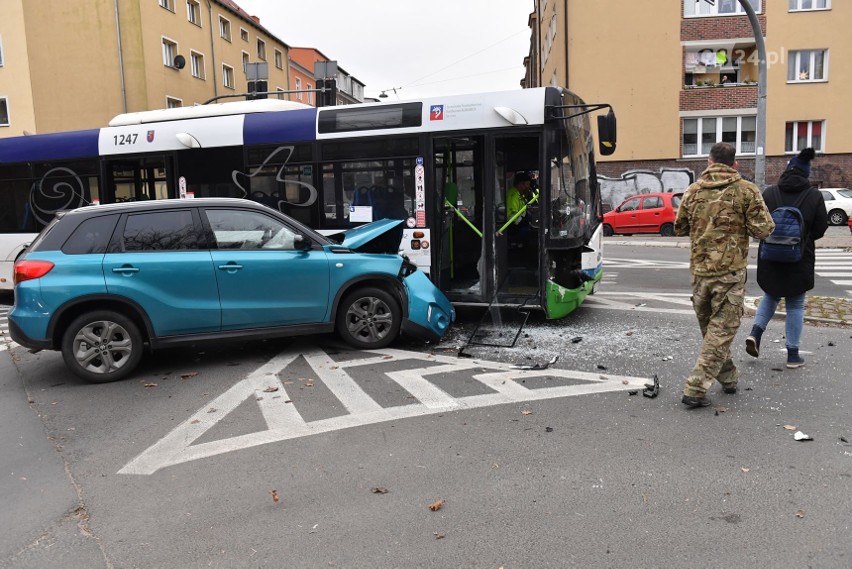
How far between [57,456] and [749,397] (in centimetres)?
510

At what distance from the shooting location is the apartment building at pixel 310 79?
5371 cm

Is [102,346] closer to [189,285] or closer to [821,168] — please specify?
[189,285]

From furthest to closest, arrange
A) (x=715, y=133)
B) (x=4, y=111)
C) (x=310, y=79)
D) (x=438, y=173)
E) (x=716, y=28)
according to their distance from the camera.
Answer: (x=310, y=79), (x=4, y=111), (x=715, y=133), (x=716, y=28), (x=438, y=173)

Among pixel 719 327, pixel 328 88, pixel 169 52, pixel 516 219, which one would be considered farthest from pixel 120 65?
pixel 719 327

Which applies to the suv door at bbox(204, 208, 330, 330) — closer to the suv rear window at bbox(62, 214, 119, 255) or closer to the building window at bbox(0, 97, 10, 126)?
the suv rear window at bbox(62, 214, 119, 255)

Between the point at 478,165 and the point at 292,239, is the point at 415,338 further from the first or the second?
the point at 478,165

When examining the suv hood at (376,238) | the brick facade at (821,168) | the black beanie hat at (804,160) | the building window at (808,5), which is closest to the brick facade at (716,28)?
the building window at (808,5)

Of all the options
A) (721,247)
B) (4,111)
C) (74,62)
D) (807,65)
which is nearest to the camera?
(721,247)

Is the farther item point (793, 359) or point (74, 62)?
point (74, 62)

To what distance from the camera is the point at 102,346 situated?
20.6 feet

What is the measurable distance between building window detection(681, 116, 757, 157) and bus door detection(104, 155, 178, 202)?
25.0 m

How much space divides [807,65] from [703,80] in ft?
14.1

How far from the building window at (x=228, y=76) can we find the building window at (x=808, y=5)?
29.6 metres

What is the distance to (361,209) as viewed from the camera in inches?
348
